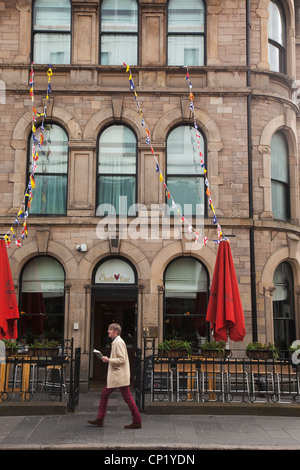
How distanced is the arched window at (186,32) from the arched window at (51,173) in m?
3.79

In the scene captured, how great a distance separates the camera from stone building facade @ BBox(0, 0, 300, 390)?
1348cm

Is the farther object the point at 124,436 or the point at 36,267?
the point at 36,267

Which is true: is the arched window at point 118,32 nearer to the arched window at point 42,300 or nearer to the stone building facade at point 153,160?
the stone building facade at point 153,160

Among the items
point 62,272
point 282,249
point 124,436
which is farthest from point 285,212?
point 124,436

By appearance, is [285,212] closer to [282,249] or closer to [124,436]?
[282,249]

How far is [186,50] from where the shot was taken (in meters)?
14.6

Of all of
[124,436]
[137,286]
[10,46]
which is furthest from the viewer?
[10,46]

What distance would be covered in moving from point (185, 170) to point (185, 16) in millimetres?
4442

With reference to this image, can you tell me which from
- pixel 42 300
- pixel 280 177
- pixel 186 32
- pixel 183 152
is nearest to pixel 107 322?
pixel 42 300

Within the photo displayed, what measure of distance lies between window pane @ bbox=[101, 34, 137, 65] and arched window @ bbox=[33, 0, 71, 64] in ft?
3.27

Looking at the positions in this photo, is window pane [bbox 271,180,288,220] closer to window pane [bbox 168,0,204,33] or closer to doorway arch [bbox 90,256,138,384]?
doorway arch [bbox 90,256,138,384]

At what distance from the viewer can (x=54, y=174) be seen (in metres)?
14.0

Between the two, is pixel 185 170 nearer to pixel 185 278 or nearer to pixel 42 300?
Answer: pixel 185 278

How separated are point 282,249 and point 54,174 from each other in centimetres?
645
